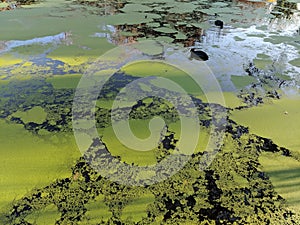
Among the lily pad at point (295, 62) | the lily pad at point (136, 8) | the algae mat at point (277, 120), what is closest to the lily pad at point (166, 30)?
the lily pad at point (136, 8)

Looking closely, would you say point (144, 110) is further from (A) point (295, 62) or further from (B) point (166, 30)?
(B) point (166, 30)

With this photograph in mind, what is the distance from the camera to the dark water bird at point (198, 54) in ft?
10.1

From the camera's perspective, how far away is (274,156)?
169 centimetres

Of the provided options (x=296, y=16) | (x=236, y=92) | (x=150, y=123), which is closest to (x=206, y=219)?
(x=150, y=123)

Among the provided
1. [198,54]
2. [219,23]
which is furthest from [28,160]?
[219,23]

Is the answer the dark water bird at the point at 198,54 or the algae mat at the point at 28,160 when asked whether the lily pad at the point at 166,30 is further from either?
the algae mat at the point at 28,160

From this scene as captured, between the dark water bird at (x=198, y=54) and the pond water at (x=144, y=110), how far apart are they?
0.08 meters

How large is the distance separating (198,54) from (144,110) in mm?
1382

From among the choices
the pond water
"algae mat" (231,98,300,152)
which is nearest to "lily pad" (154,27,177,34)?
the pond water

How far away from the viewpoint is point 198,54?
10.3 ft

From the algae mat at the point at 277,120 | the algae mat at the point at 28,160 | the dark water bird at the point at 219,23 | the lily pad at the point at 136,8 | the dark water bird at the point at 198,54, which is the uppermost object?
the lily pad at the point at 136,8

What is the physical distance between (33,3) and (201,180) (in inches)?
210

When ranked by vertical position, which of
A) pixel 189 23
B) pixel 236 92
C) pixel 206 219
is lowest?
pixel 206 219

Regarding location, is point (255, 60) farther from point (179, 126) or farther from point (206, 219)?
point (206, 219)
